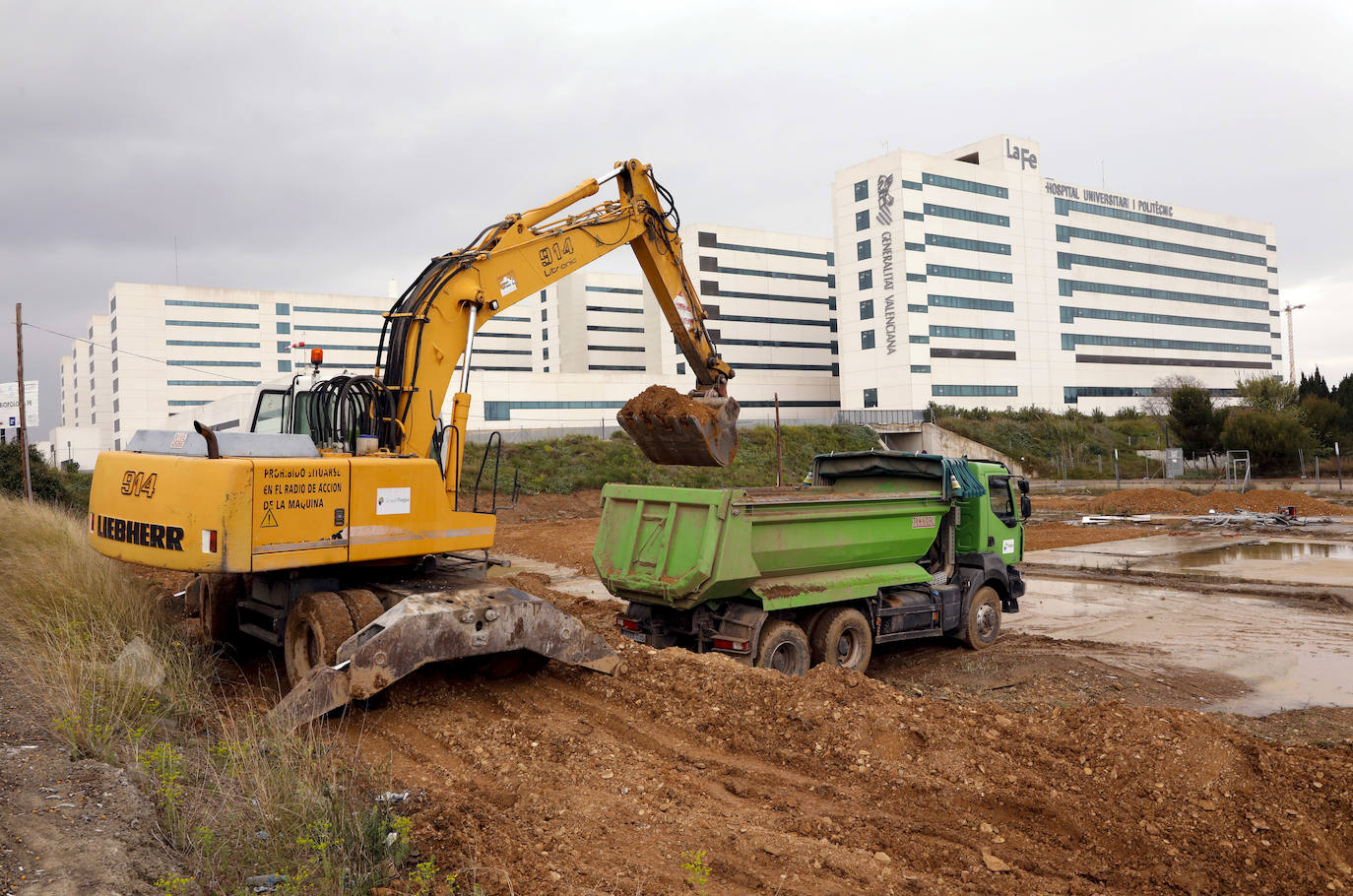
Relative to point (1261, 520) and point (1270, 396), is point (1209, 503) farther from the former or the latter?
point (1270, 396)

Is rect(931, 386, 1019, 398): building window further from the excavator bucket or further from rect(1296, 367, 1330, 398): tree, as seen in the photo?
the excavator bucket

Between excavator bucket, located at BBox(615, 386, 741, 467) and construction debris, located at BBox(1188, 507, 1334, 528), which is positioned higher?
excavator bucket, located at BBox(615, 386, 741, 467)

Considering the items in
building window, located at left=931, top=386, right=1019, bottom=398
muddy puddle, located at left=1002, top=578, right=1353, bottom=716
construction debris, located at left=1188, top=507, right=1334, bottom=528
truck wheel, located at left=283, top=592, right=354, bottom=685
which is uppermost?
building window, located at left=931, top=386, right=1019, bottom=398

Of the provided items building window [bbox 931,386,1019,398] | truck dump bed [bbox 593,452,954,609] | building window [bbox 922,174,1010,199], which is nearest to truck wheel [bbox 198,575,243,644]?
truck dump bed [bbox 593,452,954,609]

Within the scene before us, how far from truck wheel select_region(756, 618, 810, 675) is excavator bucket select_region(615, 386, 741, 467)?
110 inches

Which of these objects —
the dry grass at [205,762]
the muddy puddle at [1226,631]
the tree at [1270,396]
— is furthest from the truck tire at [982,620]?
the tree at [1270,396]

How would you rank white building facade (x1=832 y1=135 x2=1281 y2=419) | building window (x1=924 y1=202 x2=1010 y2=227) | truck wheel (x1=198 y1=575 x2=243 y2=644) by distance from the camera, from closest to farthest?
truck wheel (x1=198 y1=575 x2=243 y2=644)
white building facade (x1=832 y1=135 x2=1281 y2=419)
building window (x1=924 y1=202 x2=1010 y2=227)

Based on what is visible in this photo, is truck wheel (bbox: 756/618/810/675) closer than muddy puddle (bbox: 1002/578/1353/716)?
Yes

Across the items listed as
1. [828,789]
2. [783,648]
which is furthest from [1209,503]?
[828,789]

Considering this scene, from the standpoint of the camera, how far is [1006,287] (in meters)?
67.8

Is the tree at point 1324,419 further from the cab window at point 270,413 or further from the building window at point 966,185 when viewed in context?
the cab window at point 270,413

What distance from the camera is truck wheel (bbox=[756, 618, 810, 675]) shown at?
860 cm

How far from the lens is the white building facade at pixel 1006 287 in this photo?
63156 millimetres

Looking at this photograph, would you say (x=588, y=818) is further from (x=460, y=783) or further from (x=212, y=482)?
(x=212, y=482)
